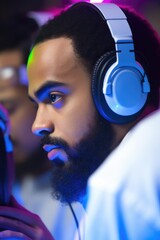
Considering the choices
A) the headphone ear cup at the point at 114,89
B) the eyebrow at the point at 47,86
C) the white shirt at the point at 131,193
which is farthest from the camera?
the eyebrow at the point at 47,86

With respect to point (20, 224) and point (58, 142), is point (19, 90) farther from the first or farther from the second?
point (20, 224)

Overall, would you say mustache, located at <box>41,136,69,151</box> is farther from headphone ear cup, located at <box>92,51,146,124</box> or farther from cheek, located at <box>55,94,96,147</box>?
headphone ear cup, located at <box>92,51,146,124</box>

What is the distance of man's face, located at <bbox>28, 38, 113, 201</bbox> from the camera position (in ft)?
2.96

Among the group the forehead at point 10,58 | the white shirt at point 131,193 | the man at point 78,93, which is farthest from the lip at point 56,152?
the white shirt at point 131,193

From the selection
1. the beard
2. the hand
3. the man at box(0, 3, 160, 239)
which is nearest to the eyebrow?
the man at box(0, 3, 160, 239)

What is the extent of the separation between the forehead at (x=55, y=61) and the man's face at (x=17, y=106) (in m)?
0.08

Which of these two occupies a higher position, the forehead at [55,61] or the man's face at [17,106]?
the forehead at [55,61]

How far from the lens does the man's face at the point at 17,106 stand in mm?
992

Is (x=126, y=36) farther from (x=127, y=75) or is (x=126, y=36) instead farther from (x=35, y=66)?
(x=35, y=66)

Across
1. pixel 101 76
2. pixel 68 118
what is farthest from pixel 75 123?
pixel 101 76

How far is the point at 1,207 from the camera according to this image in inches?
37.5

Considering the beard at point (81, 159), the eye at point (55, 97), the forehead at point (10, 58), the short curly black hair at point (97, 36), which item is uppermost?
the short curly black hair at point (97, 36)

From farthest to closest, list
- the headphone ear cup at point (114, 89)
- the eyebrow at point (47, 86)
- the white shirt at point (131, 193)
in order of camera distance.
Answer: the eyebrow at point (47, 86) → the headphone ear cup at point (114, 89) → the white shirt at point (131, 193)

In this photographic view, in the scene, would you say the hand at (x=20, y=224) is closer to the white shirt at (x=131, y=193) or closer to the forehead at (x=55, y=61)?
the forehead at (x=55, y=61)
